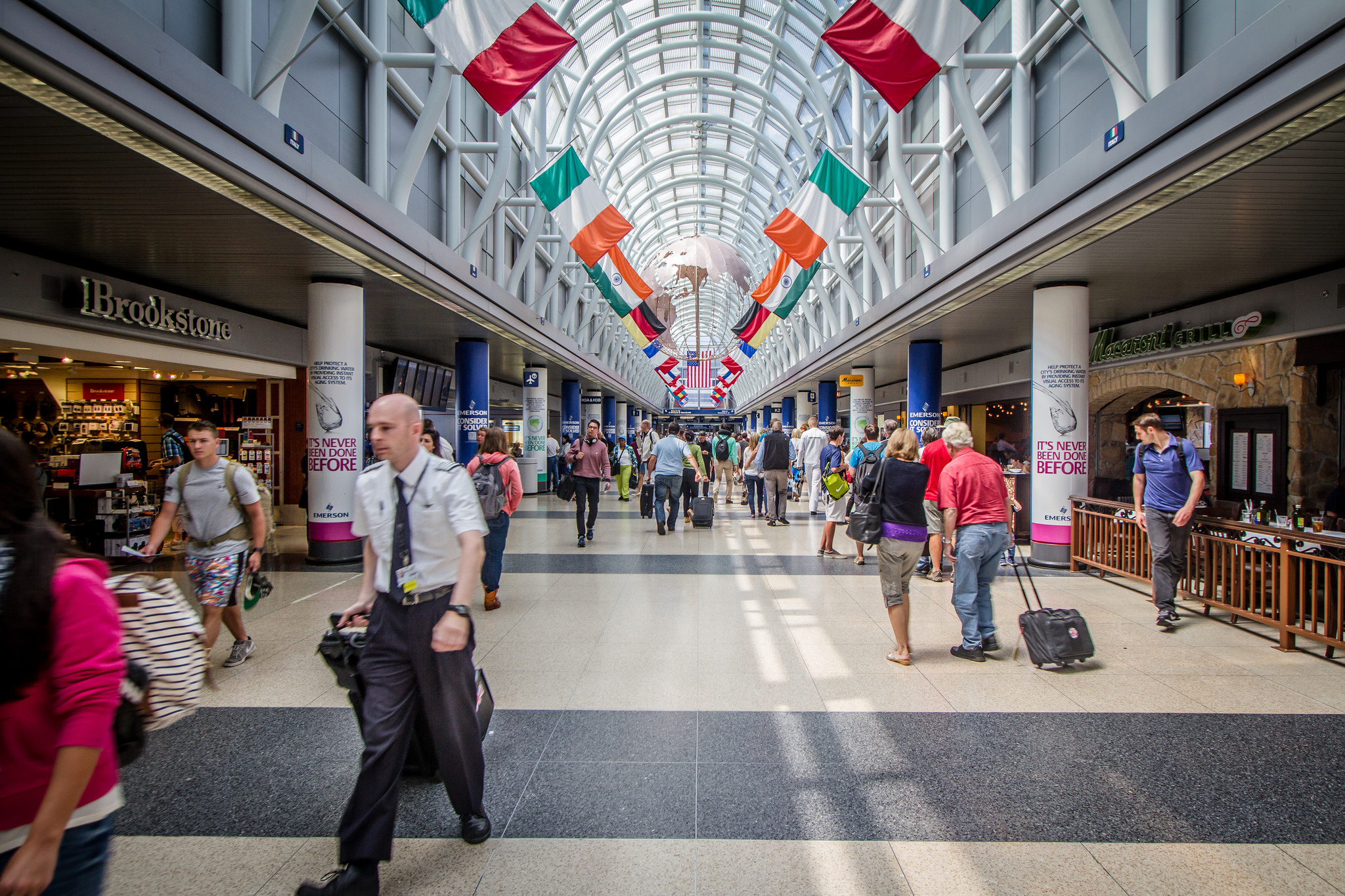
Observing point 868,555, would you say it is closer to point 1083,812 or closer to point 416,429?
point 1083,812

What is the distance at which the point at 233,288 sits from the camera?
1006 cm

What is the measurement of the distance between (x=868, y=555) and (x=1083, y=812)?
689 centimetres

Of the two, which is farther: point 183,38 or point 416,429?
point 183,38

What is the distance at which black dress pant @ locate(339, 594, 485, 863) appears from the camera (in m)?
2.41

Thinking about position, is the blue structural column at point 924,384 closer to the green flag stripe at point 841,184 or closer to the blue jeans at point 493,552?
the green flag stripe at point 841,184

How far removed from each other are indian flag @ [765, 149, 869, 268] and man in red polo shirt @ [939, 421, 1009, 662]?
762 centimetres

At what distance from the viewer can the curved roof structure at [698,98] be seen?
18.7 meters

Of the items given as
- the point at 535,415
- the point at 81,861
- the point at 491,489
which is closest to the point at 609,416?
the point at 535,415

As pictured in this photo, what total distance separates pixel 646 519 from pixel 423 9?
32.9ft

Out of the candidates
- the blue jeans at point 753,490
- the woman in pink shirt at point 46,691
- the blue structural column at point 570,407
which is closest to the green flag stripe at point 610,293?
the blue jeans at point 753,490

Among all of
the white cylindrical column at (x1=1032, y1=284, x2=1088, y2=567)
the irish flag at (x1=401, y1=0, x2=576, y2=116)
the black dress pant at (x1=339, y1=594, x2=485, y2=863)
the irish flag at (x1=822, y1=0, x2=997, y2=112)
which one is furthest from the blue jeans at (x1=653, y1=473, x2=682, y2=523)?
the black dress pant at (x1=339, y1=594, x2=485, y2=863)

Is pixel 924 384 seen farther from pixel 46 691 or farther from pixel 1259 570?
pixel 46 691

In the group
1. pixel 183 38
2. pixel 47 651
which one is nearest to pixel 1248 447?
pixel 47 651

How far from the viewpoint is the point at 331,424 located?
9.26 meters
